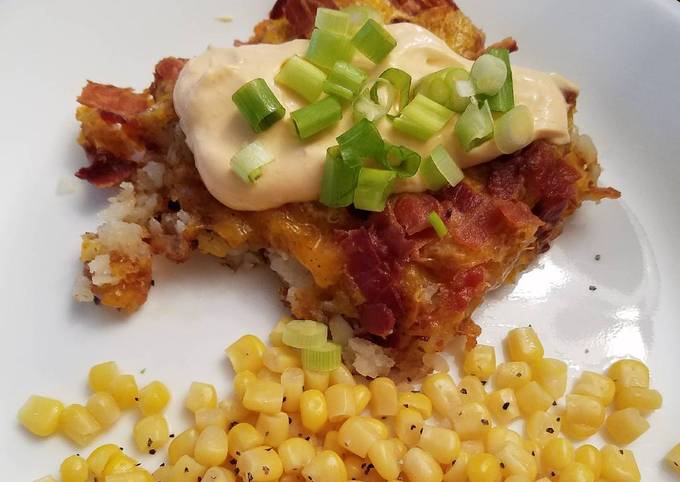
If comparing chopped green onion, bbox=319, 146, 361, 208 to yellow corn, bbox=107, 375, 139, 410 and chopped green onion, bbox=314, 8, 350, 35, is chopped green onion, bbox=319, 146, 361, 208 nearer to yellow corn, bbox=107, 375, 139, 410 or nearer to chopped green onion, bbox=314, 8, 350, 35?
chopped green onion, bbox=314, 8, 350, 35

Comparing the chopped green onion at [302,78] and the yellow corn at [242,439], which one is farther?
the chopped green onion at [302,78]

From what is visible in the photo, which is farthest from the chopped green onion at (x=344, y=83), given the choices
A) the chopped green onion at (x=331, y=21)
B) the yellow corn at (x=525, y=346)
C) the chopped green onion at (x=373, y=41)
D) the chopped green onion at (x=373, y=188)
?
the yellow corn at (x=525, y=346)

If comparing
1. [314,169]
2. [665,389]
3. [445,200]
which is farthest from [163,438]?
[665,389]

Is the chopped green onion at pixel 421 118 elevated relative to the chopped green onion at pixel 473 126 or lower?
lower

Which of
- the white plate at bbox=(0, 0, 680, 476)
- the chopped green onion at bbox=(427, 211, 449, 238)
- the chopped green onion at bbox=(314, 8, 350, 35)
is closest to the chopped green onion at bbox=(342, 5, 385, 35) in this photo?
the chopped green onion at bbox=(314, 8, 350, 35)

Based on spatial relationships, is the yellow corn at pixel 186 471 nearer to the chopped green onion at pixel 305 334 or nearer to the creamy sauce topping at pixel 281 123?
the chopped green onion at pixel 305 334
